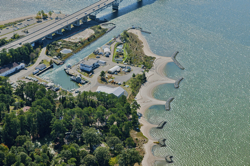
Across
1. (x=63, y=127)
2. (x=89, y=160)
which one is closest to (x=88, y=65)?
(x=63, y=127)

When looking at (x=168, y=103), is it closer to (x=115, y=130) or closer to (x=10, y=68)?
A: (x=115, y=130)

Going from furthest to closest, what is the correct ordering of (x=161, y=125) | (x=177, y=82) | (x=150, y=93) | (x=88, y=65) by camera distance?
1. (x=88, y=65)
2. (x=177, y=82)
3. (x=150, y=93)
4. (x=161, y=125)

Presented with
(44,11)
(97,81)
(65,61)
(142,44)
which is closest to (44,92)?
(97,81)

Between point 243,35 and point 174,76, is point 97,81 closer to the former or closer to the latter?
point 174,76

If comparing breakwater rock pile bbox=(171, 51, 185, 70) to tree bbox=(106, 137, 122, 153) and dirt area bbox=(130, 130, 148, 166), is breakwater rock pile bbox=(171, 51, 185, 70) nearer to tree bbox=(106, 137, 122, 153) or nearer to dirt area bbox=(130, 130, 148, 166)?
dirt area bbox=(130, 130, 148, 166)

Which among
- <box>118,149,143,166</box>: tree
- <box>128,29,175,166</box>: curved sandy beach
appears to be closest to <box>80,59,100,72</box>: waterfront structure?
<box>128,29,175,166</box>: curved sandy beach
